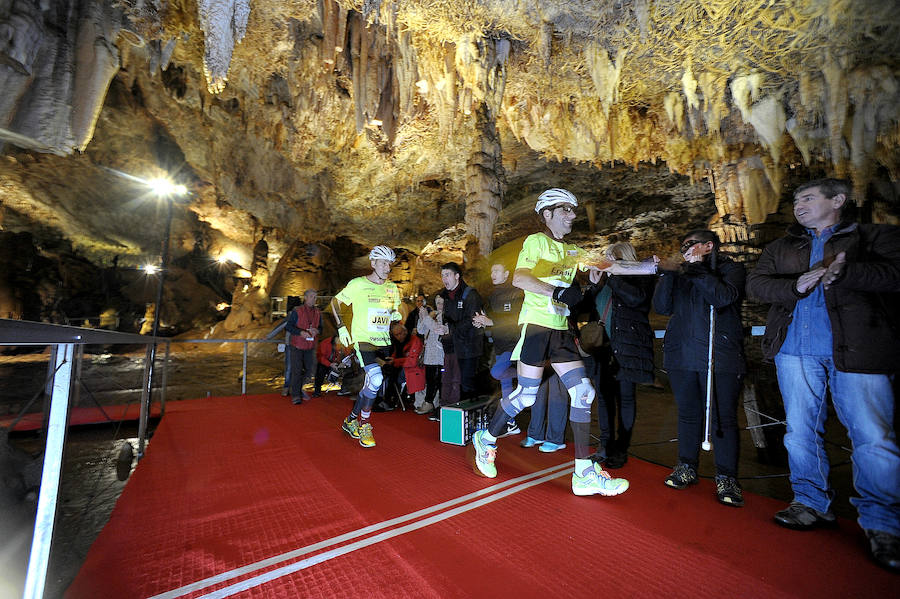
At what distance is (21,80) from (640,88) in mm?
9157

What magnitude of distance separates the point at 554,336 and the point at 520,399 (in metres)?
0.53

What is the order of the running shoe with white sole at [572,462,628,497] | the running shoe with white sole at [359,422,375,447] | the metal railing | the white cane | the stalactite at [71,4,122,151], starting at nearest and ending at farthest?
the metal railing < the running shoe with white sole at [572,462,628,497] < the white cane < the running shoe with white sole at [359,422,375,447] < the stalactite at [71,4,122,151]

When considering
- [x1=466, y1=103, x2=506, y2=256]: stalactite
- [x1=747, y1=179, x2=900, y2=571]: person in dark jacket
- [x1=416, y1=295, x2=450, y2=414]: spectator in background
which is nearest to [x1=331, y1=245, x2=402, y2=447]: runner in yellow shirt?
[x1=416, y1=295, x2=450, y2=414]: spectator in background

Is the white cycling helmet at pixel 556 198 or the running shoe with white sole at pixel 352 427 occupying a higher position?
the white cycling helmet at pixel 556 198

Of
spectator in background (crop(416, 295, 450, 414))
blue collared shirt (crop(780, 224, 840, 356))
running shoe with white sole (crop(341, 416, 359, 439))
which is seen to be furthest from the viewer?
spectator in background (crop(416, 295, 450, 414))

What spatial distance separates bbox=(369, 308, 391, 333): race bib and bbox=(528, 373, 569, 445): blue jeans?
1754mm

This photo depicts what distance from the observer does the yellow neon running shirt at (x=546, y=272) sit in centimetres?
294

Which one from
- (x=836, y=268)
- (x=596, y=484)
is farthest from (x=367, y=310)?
(x=836, y=268)

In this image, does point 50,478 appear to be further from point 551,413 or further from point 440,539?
point 551,413

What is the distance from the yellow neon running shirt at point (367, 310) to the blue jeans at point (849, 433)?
3237 millimetres

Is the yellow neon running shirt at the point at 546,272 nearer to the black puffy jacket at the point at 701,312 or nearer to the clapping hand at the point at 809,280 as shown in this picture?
the black puffy jacket at the point at 701,312

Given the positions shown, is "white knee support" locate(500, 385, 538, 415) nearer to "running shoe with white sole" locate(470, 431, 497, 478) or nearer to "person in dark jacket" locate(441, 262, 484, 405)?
"running shoe with white sole" locate(470, 431, 497, 478)

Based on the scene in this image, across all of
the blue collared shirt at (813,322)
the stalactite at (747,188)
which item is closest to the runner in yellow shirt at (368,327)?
the blue collared shirt at (813,322)

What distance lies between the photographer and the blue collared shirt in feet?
7.84
